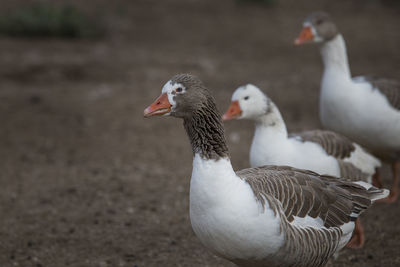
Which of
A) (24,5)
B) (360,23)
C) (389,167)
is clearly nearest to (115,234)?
(389,167)

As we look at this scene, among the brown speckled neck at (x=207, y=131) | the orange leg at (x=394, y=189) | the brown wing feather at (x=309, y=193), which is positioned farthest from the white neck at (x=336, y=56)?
the brown speckled neck at (x=207, y=131)

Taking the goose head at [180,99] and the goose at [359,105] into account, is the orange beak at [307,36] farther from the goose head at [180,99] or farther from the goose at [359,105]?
the goose head at [180,99]

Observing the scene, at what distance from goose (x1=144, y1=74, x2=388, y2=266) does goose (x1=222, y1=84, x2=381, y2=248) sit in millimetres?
858

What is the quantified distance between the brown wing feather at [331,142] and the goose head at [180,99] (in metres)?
1.80

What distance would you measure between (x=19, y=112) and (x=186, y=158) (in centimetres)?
326

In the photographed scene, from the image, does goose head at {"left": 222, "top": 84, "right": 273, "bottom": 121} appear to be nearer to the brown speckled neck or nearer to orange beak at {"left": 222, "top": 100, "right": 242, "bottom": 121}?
orange beak at {"left": 222, "top": 100, "right": 242, "bottom": 121}

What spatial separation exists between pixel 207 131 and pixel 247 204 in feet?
2.01

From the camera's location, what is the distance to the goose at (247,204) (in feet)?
11.4

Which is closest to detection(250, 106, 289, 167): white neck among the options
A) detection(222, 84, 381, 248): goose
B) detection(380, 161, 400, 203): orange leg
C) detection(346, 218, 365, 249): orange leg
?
detection(222, 84, 381, 248): goose

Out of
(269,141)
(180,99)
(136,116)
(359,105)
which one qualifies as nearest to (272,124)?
(269,141)

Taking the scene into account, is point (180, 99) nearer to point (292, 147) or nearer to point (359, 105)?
point (292, 147)

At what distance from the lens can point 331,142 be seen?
507cm

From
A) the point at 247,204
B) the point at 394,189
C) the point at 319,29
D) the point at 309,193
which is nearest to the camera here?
the point at 247,204

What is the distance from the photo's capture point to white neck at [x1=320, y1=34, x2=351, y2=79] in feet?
19.9
